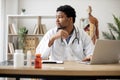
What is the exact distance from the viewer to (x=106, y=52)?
80.0 inches

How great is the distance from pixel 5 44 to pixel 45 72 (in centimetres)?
373

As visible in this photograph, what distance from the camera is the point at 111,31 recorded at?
499 centimetres

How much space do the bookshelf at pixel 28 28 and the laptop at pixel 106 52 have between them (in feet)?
9.41

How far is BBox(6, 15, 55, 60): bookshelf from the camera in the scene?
4.92 metres

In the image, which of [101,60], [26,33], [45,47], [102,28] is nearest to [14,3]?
[26,33]

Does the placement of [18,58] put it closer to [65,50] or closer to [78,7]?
[65,50]

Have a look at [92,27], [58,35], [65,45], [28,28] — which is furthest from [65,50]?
[28,28]

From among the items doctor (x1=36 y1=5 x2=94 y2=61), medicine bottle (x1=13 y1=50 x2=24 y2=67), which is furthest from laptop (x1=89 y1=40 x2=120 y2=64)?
medicine bottle (x1=13 y1=50 x2=24 y2=67)

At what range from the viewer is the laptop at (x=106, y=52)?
6.45ft

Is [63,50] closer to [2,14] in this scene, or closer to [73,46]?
[73,46]

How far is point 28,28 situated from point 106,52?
11.0ft

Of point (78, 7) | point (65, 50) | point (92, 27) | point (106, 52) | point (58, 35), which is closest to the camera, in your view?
point (106, 52)

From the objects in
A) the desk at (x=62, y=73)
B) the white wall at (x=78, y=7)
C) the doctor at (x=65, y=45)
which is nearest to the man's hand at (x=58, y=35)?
the doctor at (x=65, y=45)

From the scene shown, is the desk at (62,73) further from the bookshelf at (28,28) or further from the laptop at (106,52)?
the bookshelf at (28,28)
